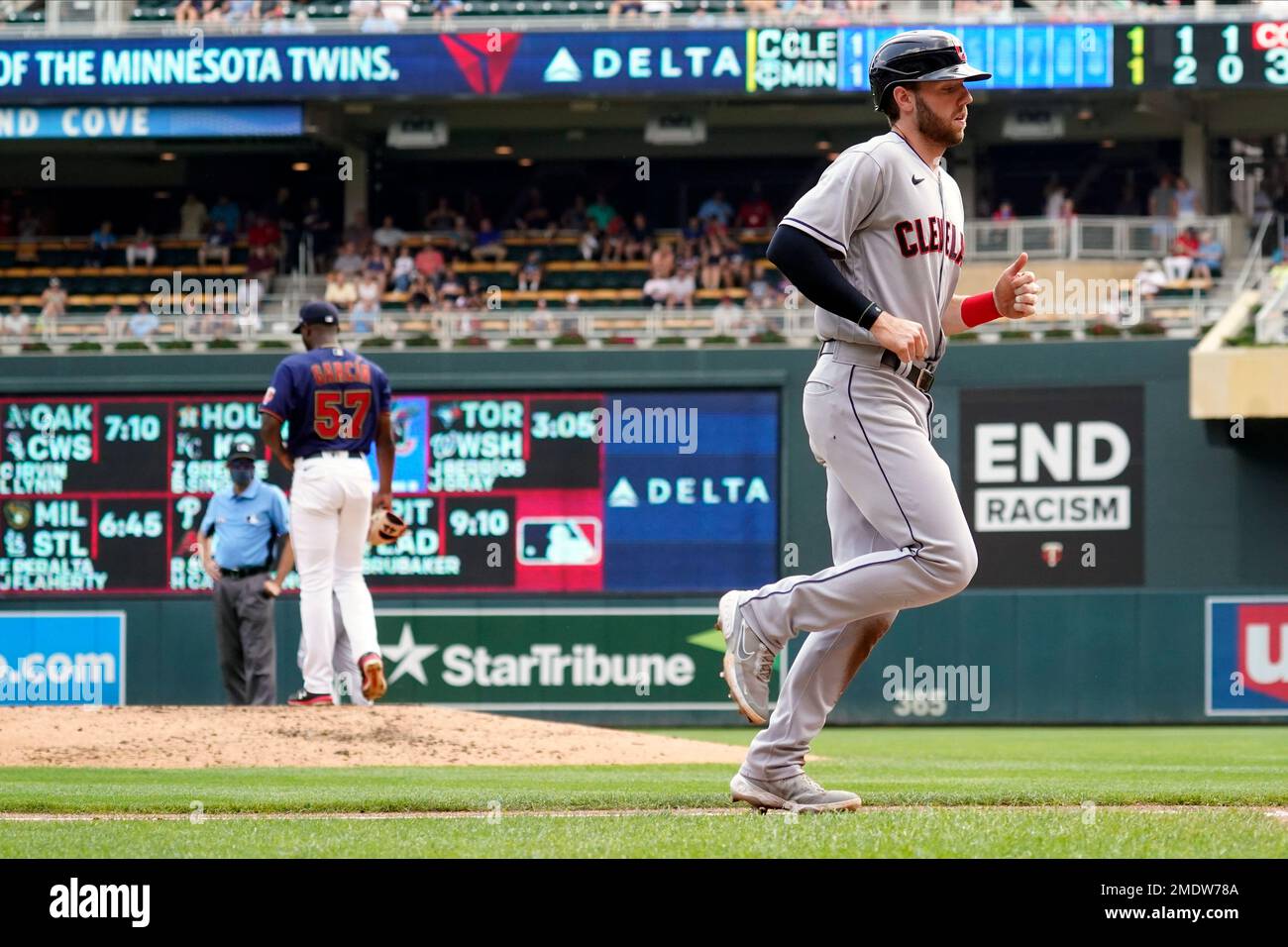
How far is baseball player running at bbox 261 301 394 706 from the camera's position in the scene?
9664 millimetres

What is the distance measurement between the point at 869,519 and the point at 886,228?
A: 2.66 feet

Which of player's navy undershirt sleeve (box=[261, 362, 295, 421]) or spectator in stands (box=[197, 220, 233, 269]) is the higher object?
spectator in stands (box=[197, 220, 233, 269])

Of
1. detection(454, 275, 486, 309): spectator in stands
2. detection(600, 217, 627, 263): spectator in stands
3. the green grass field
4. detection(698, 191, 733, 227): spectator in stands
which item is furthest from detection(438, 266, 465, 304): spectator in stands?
the green grass field

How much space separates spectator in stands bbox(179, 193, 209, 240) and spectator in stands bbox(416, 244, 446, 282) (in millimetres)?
3032

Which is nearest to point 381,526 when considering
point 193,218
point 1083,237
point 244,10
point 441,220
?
point 1083,237

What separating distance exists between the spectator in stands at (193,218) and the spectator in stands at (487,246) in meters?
3.48

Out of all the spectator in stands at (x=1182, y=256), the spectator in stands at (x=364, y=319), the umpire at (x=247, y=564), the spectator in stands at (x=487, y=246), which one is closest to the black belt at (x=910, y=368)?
the umpire at (x=247, y=564)

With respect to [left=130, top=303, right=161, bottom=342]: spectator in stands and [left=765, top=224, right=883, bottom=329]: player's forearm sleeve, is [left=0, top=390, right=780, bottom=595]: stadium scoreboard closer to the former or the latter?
[left=130, top=303, right=161, bottom=342]: spectator in stands

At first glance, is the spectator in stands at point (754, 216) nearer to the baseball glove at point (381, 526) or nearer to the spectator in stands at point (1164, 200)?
the spectator in stands at point (1164, 200)

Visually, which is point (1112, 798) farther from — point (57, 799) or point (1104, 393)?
point (1104, 393)

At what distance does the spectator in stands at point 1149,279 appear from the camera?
19078mm

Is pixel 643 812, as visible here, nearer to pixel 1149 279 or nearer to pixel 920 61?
pixel 920 61

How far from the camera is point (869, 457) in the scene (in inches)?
205

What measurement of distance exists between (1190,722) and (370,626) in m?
9.74
